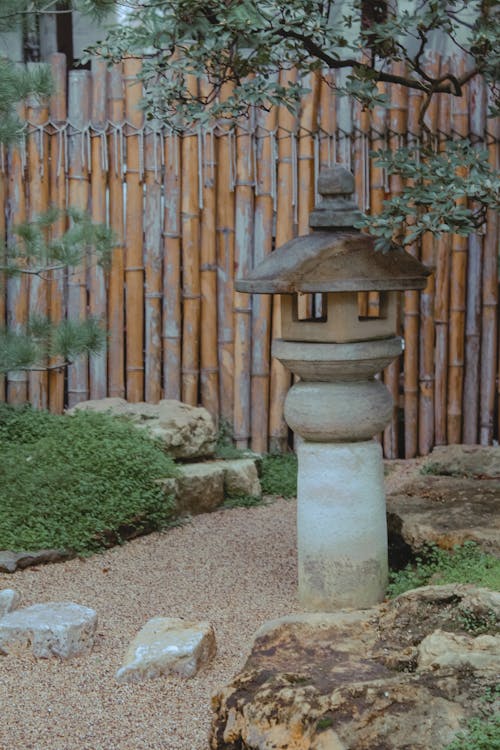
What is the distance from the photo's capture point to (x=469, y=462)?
5957 millimetres

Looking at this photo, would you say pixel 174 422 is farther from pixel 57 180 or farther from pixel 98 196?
pixel 57 180

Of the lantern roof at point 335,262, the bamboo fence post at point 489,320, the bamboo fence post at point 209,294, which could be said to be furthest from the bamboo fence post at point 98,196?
the lantern roof at point 335,262

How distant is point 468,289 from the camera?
680 cm

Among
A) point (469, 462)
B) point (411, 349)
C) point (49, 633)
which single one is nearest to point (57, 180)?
point (411, 349)

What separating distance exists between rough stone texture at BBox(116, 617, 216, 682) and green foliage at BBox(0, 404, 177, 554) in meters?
1.38

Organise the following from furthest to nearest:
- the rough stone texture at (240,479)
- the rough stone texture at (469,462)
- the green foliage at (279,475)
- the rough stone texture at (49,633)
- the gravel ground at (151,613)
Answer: the green foliage at (279,475) < the rough stone texture at (240,479) < the rough stone texture at (469,462) < the rough stone texture at (49,633) < the gravel ground at (151,613)

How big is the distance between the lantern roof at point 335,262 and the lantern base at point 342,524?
0.65 m

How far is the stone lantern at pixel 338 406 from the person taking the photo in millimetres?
4074

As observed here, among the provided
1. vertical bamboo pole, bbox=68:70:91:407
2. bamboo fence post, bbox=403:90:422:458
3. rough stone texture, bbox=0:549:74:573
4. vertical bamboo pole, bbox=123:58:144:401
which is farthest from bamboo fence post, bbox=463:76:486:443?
rough stone texture, bbox=0:549:74:573

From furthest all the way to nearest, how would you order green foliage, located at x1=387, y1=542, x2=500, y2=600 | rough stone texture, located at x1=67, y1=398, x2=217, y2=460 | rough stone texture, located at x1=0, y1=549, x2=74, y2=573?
rough stone texture, located at x1=67, y1=398, x2=217, y2=460
rough stone texture, located at x1=0, y1=549, x2=74, y2=573
green foliage, located at x1=387, y1=542, x2=500, y2=600

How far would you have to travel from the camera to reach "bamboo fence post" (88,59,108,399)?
6.53 m

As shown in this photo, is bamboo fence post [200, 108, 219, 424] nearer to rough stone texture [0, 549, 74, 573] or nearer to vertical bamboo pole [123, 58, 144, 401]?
vertical bamboo pole [123, 58, 144, 401]

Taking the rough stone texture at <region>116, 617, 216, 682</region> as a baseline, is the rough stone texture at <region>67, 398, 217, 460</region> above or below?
above

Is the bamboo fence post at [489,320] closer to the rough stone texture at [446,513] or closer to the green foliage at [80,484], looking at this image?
the rough stone texture at [446,513]
